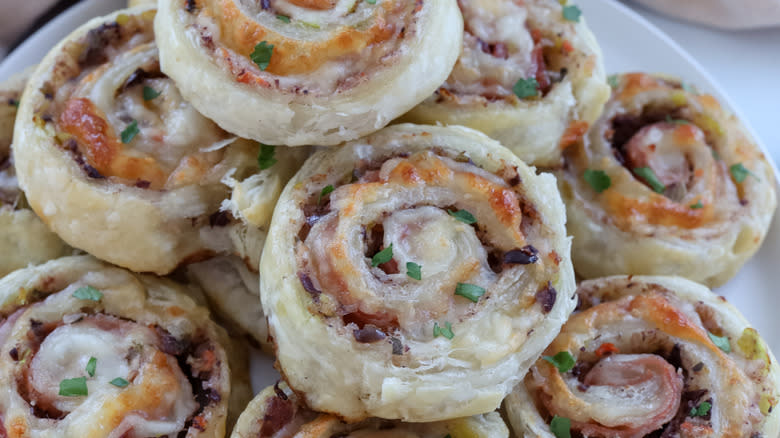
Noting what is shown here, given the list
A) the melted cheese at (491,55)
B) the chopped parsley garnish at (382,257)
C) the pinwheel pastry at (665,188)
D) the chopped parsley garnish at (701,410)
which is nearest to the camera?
the chopped parsley garnish at (382,257)

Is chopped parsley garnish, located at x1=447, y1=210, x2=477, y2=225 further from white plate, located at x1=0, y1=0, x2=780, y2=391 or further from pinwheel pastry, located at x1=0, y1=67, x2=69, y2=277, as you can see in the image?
pinwheel pastry, located at x1=0, y1=67, x2=69, y2=277

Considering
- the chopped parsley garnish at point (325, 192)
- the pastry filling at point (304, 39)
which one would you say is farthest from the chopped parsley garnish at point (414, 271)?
the pastry filling at point (304, 39)

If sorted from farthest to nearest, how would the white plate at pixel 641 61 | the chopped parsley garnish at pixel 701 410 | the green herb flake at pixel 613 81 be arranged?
the green herb flake at pixel 613 81 < the white plate at pixel 641 61 < the chopped parsley garnish at pixel 701 410

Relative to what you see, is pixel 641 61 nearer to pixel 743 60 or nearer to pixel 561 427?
pixel 743 60

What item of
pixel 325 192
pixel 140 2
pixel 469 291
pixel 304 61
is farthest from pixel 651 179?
pixel 140 2

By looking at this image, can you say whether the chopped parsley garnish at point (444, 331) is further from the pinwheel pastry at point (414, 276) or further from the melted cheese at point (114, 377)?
the melted cheese at point (114, 377)

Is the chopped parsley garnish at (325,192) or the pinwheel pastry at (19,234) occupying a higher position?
the chopped parsley garnish at (325,192)
